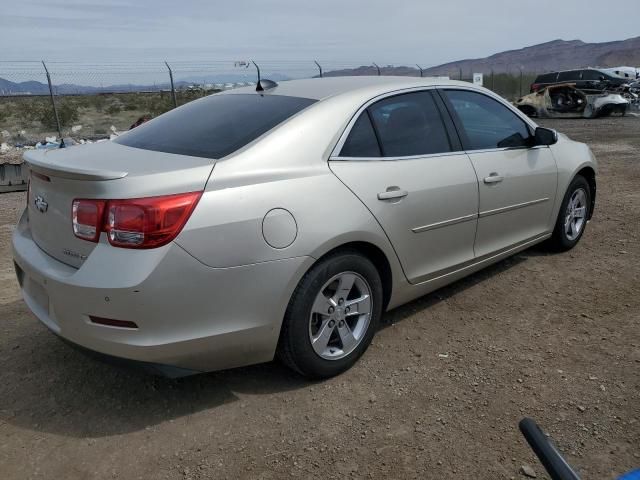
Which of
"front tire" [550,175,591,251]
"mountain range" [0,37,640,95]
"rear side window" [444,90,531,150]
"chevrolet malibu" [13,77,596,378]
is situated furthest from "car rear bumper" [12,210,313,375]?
"mountain range" [0,37,640,95]

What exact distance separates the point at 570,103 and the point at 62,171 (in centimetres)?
2124

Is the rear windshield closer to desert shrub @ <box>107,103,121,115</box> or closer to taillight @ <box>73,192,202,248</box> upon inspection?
taillight @ <box>73,192,202,248</box>

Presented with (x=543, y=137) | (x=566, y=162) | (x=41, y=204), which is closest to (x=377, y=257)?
(x=41, y=204)

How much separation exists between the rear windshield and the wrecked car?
776 inches

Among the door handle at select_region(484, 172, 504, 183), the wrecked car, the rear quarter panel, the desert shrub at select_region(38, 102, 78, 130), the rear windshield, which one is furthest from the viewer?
the desert shrub at select_region(38, 102, 78, 130)

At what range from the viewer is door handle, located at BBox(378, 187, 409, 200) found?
3.19 metres

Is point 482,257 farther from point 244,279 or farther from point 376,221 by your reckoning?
point 244,279

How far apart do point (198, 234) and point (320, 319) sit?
0.89 meters

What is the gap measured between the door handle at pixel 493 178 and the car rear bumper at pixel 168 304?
5.65 feet

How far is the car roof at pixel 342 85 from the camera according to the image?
3.43 metres

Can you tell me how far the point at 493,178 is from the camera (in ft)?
12.9

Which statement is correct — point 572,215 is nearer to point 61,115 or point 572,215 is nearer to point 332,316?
point 332,316

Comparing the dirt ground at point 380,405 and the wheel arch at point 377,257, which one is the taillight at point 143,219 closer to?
the wheel arch at point 377,257

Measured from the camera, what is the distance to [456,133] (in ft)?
12.6
